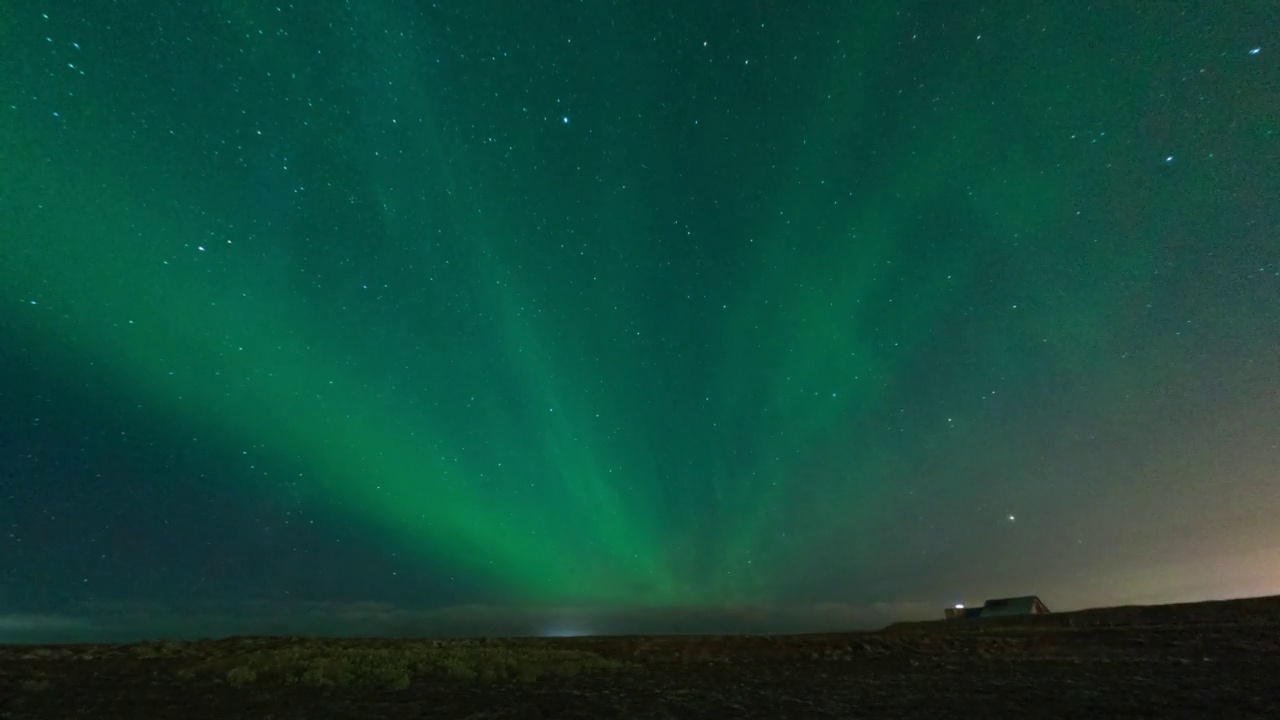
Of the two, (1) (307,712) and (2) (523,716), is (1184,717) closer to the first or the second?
(2) (523,716)

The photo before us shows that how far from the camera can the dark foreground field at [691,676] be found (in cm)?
1116

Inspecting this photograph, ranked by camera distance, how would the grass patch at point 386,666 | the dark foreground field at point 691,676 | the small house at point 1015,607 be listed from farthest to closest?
the small house at point 1015,607, the grass patch at point 386,666, the dark foreground field at point 691,676

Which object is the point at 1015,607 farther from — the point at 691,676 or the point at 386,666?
the point at 386,666

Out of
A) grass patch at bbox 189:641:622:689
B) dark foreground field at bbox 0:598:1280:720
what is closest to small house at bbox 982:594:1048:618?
dark foreground field at bbox 0:598:1280:720

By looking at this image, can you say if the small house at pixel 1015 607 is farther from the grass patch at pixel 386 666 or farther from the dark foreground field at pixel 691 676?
the grass patch at pixel 386 666

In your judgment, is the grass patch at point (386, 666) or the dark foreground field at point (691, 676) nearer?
the dark foreground field at point (691, 676)

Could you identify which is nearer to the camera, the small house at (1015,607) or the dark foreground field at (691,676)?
the dark foreground field at (691,676)

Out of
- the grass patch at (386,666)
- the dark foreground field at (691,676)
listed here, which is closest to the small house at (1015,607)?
the dark foreground field at (691,676)

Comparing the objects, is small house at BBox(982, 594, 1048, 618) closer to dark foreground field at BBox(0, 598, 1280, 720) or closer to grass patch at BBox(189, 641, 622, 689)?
dark foreground field at BBox(0, 598, 1280, 720)

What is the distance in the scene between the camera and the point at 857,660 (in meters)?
18.3

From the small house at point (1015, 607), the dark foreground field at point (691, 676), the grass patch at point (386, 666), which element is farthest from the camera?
the small house at point (1015, 607)

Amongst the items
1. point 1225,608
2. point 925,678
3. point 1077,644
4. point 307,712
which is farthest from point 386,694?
point 1225,608

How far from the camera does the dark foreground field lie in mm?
11156

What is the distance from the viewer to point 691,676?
15719 mm
